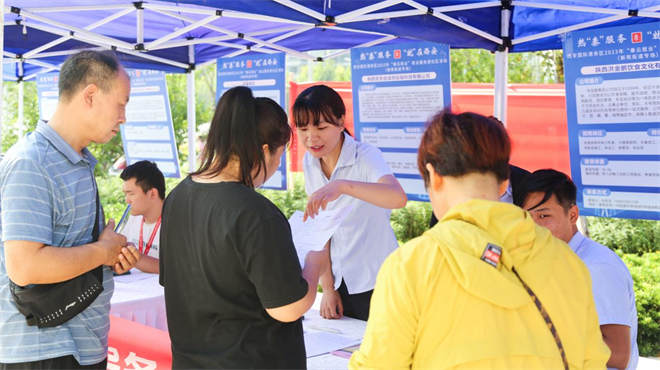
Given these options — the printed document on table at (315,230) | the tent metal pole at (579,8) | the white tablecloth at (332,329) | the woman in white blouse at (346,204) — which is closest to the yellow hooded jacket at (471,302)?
the printed document on table at (315,230)

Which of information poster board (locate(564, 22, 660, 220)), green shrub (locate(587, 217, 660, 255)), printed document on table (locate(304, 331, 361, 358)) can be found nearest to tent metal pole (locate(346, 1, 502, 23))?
information poster board (locate(564, 22, 660, 220))

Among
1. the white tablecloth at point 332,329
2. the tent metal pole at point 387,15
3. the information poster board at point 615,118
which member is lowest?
the white tablecloth at point 332,329

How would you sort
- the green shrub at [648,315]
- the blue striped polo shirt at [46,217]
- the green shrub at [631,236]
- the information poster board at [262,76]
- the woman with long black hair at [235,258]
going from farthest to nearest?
the green shrub at [631,236] < the information poster board at [262,76] < the green shrub at [648,315] < the blue striped polo shirt at [46,217] < the woman with long black hair at [235,258]

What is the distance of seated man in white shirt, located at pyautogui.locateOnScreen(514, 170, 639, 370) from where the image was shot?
5.69ft

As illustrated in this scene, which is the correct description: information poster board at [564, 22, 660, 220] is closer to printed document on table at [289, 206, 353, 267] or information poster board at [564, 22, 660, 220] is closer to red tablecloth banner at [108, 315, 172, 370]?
printed document on table at [289, 206, 353, 267]

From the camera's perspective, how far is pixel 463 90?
707cm

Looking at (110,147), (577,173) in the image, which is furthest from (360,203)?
(110,147)

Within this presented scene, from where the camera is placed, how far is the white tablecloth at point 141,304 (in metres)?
2.77

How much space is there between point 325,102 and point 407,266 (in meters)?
1.34

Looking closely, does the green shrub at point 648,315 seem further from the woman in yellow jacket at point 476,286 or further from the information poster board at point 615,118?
the woman in yellow jacket at point 476,286

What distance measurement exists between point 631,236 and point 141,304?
5561 millimetres

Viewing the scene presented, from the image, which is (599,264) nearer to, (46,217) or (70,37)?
(46,217)

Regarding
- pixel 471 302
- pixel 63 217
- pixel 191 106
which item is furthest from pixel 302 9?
pixel 471 302

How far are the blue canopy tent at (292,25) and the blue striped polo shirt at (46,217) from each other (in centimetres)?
176
